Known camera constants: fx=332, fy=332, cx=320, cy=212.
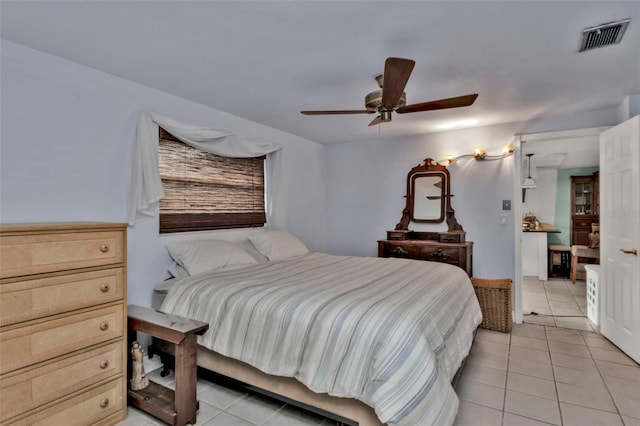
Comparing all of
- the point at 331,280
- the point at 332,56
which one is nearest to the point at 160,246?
the point at 331,280

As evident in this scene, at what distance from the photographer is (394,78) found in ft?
6.39

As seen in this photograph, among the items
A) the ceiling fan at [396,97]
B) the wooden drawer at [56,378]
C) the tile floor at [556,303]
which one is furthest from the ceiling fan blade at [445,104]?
the tile floor at [556,303]

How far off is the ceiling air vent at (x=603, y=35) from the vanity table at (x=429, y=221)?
A: 90.0 inches

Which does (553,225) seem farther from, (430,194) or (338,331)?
(338,331)

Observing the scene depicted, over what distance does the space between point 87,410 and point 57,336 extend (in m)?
0.48

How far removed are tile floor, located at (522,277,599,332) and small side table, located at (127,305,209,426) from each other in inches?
144

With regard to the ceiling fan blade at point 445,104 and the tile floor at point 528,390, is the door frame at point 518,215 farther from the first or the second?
the ceiling fan blade at point 445,104

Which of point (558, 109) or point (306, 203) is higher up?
point (558, 109)

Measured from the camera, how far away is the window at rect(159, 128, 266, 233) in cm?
300

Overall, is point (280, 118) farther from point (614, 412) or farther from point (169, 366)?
point (614, 412)

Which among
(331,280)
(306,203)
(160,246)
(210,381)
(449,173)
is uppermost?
(449,173)

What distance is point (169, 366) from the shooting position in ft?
8.66

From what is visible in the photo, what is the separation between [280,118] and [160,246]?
185 cm

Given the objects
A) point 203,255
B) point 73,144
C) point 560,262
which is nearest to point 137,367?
point 203,255
